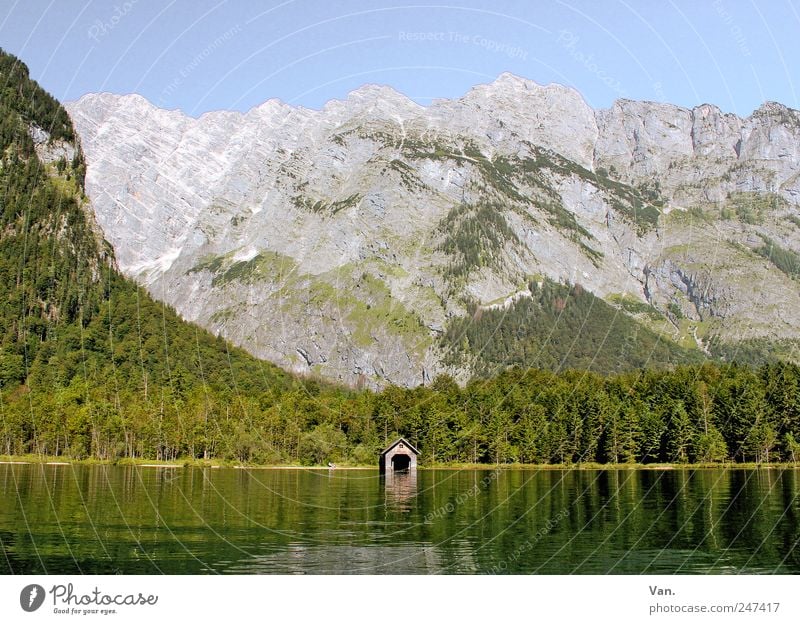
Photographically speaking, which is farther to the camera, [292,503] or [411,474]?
[411,474]

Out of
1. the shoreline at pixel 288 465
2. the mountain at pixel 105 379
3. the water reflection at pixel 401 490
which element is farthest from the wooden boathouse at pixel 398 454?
the mountain at pixel 105 379

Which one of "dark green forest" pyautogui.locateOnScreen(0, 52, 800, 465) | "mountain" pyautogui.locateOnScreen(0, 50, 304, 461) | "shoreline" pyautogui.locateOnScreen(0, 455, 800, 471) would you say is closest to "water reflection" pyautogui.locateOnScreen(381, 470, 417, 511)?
"shoreline" pyautogui.locateOnScreen(0, 455, 800, 471)

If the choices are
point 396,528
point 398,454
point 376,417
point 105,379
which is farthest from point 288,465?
point 396,528

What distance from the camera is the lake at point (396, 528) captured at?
114 ft

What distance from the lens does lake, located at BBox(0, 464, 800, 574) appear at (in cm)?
3488

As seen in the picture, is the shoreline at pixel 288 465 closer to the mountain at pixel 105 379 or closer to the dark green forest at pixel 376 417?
the dark green forest at pixel 376 417

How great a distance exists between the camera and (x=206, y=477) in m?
95.3

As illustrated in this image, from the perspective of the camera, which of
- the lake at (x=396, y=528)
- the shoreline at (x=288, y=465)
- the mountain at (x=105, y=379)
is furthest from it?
the mountain at (x=105, y=379)

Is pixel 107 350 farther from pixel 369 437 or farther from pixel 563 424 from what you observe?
pixel 563 424

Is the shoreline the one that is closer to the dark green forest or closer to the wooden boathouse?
the dark green forest

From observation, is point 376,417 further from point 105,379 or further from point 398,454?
point 105,379

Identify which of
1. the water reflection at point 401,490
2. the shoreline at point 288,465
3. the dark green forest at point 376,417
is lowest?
the water reflection at point 401,490
